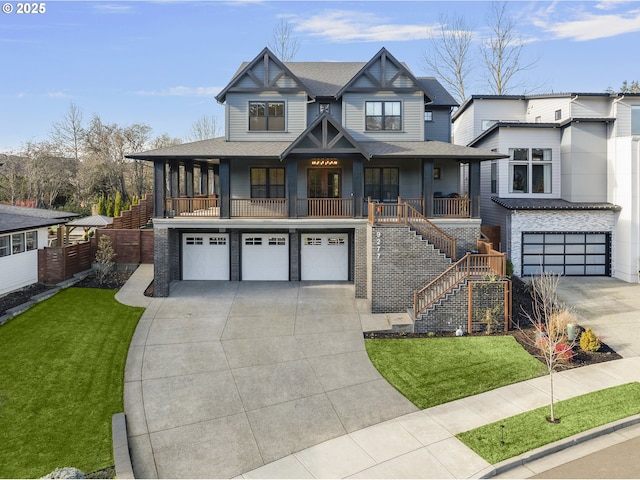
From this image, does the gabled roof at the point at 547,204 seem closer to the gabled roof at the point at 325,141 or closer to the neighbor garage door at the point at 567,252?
the neighbor garage door at the point at 567,252

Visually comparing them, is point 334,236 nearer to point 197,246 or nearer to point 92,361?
point 197,246

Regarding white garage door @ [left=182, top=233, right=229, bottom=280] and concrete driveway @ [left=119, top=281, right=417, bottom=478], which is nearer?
concrete driveway @ [left=119, top=281, right=417, bottom=478]

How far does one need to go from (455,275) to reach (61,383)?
12.9m

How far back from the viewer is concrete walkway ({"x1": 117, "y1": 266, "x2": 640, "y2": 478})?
8133 millimetres

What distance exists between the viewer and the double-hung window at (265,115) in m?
20.8

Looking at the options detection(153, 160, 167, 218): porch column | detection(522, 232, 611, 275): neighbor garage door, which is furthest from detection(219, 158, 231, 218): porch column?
detection(522, 232, 611, 275): neighbor garage door

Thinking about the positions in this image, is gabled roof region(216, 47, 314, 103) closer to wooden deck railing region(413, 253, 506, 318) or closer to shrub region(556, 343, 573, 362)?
wooden deck railing region(413, 253, 506, 318)

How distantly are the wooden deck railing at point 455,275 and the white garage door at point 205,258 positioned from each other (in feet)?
31.7

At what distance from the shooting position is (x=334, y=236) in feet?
66.4

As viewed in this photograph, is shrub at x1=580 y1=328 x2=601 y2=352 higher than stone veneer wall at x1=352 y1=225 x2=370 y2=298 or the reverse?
the reverse

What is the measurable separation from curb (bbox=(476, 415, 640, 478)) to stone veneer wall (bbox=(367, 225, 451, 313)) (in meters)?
7.59

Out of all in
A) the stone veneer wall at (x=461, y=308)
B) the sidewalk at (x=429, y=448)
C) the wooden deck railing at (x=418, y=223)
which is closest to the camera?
the sidewalk at (x=429, y=448)

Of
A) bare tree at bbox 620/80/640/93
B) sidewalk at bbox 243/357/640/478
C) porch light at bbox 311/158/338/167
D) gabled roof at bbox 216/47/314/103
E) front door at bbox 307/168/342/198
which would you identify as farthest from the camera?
bare tree at bbox 620/80/640/93

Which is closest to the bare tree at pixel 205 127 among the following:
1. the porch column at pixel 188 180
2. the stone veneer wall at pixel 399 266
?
the porch column at pixel 188 180
